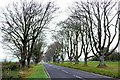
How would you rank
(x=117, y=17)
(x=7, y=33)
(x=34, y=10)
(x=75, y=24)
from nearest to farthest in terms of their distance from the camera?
(x=34, y=10), (x=7, y=33), (x=117, y=17), (x=75, y=24)

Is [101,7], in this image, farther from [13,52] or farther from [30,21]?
[13,52]

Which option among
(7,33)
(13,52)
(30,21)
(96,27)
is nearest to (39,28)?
(30,21)

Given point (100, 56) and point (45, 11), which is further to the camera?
point (100, 56)

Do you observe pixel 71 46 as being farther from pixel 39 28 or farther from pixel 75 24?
pixel 39 28

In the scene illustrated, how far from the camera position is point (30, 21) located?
44.3 metres

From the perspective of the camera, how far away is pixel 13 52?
51.6 meters

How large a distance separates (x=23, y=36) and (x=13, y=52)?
8.88m

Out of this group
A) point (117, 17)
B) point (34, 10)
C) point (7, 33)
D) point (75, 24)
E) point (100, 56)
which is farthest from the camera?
point (75, 24)

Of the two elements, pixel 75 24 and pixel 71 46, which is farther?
pixel 71 46

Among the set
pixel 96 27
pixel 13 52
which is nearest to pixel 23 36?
pixel 13 52

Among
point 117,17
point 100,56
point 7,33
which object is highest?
point 117,17

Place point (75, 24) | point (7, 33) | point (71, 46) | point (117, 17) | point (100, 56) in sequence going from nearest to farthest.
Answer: point (7, 33) < point (117, 17) < point (100, 56) < point (75, 24) < point (71, 46)

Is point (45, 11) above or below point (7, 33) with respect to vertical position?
above

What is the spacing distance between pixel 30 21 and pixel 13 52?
9913mm
